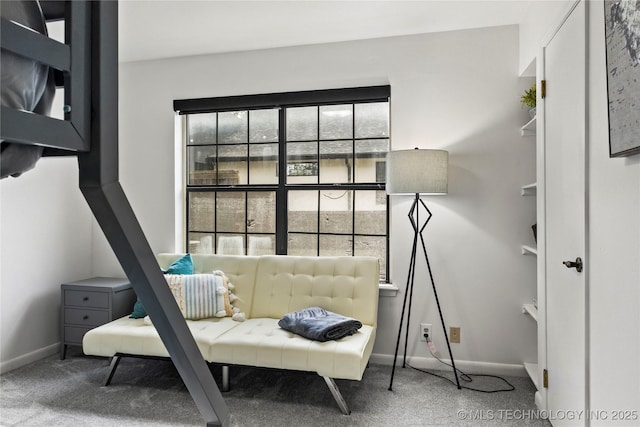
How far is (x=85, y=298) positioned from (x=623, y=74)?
363 centimetres

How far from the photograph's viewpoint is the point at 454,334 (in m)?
3.15

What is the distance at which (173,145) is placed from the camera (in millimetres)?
3754

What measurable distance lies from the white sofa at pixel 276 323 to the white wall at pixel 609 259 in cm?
120

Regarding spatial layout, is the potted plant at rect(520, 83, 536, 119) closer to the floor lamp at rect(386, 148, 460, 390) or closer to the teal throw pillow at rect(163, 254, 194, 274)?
the floor lamp at rect(386, 148, 460, 390)

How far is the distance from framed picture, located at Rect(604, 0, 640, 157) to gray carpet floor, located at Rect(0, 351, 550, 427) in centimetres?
171

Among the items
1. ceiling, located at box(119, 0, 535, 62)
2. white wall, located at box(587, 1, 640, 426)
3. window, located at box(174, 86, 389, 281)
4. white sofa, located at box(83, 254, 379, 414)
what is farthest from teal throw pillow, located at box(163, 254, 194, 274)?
white wall, located at box(587, 1, 640, 426)

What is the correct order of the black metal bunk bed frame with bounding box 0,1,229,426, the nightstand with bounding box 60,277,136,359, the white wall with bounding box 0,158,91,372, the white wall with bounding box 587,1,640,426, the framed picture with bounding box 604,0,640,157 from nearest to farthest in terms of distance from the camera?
1. the black metal bunk bed frame with bounding box 0,1,229,426
2. the framed picture with bounding box 604,0,640,157
3. the white wall with bounding box 587,1,640,426
4. the white wall with bounding box 0,158,91,372
5. the nightstand with bounding box 60,277,136,359

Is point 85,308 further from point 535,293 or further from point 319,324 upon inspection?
point 535,293

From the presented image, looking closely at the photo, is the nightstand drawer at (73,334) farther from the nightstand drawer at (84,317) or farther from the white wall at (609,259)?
the white wall at (609,259)

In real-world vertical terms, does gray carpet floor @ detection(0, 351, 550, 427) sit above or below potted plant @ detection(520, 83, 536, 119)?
below

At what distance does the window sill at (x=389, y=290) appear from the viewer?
3238 millimetres

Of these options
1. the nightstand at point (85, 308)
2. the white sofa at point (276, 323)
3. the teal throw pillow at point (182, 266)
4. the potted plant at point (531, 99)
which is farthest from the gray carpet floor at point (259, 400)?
the potted plant at point (531, 99)

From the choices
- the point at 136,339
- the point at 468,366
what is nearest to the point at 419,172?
the point at 468,366

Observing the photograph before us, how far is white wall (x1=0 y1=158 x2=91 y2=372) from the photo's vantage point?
3.14m
